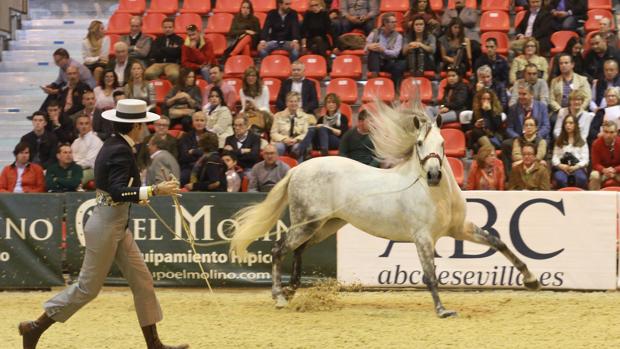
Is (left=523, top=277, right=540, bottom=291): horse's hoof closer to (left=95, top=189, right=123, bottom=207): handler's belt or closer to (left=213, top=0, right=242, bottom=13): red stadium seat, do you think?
(left=95, top=189, right=123, bottom=207): handler's belt

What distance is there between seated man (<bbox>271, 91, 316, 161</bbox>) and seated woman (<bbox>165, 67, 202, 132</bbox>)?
142cm

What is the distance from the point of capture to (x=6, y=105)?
18328mm

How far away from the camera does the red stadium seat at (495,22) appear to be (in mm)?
17406

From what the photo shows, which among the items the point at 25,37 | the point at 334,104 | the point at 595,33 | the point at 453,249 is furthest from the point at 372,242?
the point at 25,37

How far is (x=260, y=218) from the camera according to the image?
1133 cm

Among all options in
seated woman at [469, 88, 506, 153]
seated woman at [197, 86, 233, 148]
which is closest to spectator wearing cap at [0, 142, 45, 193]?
seated woman at [197, 86, 233, 148]

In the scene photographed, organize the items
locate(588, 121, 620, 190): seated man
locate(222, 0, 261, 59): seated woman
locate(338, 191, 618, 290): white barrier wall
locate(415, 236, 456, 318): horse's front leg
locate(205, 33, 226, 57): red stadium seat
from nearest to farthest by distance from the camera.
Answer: locate(415, 236, 456, 318): horse's front leg
locate(338, 191, 618, 290): white barrier wall
locate(588, 121, 620, 190): seated man
locate(222, 0, 261, 59): seated woman
locate(205, 33, 226, 57): red stadium seat

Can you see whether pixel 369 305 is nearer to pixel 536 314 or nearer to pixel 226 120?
pixel 536 314

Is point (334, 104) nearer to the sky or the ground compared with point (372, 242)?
nearer to the sky

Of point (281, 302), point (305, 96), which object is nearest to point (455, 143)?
point (305, 96)

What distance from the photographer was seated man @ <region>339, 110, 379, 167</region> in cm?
1357

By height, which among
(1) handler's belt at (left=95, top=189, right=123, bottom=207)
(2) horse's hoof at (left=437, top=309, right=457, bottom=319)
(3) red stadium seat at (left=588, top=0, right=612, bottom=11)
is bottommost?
(2) horse's hoof at (left=437, top=309, right=457, bottom=319)

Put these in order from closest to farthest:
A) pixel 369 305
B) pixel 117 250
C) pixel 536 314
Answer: pixel 117 250 → pixel 536 314 → pixel 369 305

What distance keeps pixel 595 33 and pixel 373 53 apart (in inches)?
134
